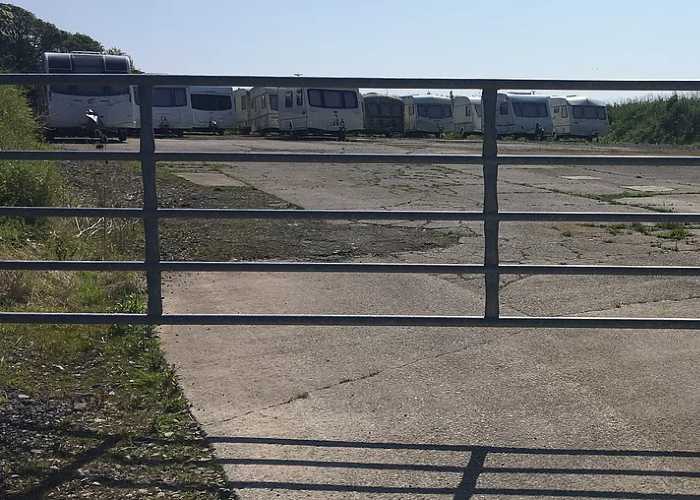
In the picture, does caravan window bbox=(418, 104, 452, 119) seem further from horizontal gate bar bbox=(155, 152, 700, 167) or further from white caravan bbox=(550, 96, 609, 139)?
horizontal gate bar bbox=(155, 152, 700, 167)

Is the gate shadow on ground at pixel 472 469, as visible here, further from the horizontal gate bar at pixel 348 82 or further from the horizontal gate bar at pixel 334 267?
the horizontal gate bar at pixel 348 82

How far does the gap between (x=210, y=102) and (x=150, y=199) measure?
32.6 meters

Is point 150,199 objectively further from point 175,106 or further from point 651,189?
point 175,106

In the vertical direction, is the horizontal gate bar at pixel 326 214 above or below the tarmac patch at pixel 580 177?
above

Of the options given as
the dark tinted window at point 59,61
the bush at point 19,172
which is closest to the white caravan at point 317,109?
the dark tinted window at point 59,61

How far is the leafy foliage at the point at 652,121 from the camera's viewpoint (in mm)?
31139

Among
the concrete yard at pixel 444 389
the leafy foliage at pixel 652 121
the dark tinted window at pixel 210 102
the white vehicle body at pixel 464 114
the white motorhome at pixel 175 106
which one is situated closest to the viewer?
the concrete yard at pixel 444 389

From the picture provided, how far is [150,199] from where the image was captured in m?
4.84

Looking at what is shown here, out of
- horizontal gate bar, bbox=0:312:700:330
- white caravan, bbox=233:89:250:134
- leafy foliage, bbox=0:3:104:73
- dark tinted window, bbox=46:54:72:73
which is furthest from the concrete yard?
leafy foliage, bbox=0:3:104:73

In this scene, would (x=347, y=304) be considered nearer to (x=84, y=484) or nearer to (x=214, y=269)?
(x=214, y=269)

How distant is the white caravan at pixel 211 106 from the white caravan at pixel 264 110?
1017 millimetres

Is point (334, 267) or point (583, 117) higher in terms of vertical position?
point (583, 117)

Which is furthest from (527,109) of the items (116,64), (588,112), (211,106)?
(116,64)

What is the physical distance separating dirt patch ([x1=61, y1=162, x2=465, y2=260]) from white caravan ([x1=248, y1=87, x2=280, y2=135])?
64.2 feet
